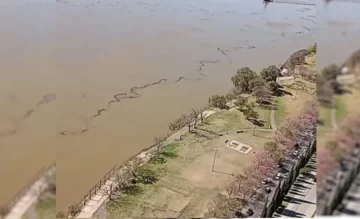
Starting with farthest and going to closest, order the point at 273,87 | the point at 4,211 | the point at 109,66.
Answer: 1. the point at 273,87
2. the point at 109,66
3. the point at 4,211

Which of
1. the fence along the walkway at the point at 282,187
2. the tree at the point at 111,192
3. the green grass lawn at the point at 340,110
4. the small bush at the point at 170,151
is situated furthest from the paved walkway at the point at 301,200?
the tree at the point at 111,192

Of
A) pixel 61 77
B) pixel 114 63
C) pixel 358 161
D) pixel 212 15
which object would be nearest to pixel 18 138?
pixel 61 77

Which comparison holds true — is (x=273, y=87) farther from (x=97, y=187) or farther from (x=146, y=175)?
(x=97, y=187)

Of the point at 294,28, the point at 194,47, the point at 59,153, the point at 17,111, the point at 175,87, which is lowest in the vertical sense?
the point at 59,153

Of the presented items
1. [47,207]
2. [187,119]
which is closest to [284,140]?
[187,119]

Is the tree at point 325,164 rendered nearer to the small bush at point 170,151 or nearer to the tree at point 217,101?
the tree at point 217,101

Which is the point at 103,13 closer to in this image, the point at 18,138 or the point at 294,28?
the point at 18,138

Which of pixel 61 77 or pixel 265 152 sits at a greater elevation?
pixel 61 77
